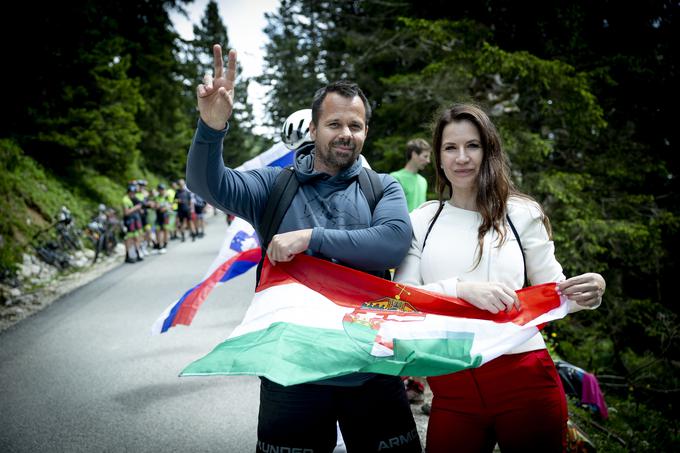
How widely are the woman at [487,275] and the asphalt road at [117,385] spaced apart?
7.74 ft

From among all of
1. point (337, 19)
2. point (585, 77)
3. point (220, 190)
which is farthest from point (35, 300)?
point (337, 19)

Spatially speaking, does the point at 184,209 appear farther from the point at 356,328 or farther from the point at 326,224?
the point at 356,328

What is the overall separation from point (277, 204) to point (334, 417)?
1.03 metres

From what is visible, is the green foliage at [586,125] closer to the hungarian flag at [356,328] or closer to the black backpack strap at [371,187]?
the hungarian flag at [356,328]

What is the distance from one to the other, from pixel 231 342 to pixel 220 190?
0.68 metres

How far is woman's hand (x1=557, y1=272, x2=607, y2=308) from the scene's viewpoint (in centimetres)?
198

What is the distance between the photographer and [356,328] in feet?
6.76

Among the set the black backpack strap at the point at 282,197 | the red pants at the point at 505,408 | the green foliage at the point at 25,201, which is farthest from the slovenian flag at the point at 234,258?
the green foliage at the point at 25,201

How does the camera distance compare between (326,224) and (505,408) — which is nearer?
(505,408)

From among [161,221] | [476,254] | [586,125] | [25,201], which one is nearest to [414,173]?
[476,254]

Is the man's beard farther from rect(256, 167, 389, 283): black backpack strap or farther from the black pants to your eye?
the black pants

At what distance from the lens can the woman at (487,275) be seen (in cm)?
200

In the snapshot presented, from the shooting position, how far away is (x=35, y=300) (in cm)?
878

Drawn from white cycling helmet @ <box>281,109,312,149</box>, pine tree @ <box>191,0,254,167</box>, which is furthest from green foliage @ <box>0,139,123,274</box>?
pine tree @ <box>191,0,254,167</box>
